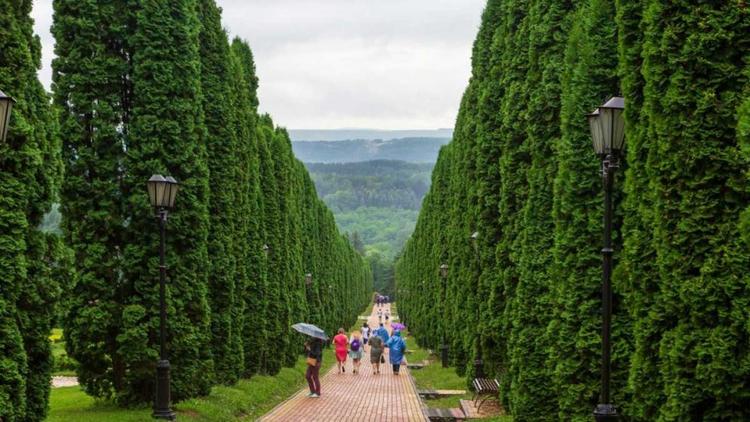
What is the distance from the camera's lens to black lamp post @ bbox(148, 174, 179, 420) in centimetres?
1153

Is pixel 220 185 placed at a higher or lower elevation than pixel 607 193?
higher

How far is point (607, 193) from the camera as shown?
7.12m

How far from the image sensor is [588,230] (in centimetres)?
910

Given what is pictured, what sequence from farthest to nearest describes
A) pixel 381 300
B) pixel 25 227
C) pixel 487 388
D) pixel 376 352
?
pixel 381 300, pixel 376 352, pixel 487 388, pixel 25 227

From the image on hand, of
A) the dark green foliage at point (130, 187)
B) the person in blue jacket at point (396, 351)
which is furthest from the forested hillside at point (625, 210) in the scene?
the person in blue jacket at point (396, 351)

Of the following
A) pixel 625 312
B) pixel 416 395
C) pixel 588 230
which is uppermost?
pixel 588 230

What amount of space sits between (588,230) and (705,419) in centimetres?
326

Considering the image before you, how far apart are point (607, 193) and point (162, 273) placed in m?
7.26

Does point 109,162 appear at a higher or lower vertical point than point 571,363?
higher

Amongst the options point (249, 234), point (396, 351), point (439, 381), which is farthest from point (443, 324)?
point (249, 234)

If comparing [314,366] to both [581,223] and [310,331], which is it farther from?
[581,223]

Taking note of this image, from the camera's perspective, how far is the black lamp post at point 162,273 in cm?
1153

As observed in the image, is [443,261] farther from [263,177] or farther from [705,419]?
[705,419]

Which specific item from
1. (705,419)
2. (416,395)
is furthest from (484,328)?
(705,419)
